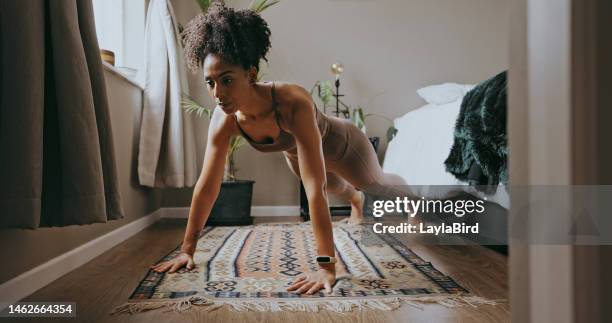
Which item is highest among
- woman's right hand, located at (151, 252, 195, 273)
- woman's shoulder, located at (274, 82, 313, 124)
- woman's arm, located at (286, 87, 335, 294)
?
woman's shoulder, located at (274, 82, 313, 124)

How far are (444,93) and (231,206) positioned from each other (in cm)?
163

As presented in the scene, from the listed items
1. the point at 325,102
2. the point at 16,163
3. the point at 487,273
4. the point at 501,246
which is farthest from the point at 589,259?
the point at 325,102

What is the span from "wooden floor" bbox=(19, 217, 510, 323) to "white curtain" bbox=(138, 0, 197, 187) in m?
0.73

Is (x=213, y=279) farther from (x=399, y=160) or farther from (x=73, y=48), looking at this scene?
(x=399, y=160)

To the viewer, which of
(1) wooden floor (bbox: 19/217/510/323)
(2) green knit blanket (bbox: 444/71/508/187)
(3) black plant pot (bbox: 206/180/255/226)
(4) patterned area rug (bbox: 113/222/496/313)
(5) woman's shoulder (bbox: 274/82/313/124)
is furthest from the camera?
(3) black plant pot (bbox: 206/180/255/226)

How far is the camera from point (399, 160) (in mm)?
2773

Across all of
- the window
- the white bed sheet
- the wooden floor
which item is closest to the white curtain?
the window

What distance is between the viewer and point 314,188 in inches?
50.3

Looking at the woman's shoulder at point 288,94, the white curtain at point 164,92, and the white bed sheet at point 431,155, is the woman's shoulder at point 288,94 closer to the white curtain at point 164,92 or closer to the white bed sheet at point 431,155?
the white bed sheet at point 431,155

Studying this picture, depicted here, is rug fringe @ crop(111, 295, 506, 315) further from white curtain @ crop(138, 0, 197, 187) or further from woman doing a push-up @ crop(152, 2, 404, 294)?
white curtain @ crop(138, 0, 197, 187)

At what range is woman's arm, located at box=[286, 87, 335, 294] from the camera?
126cm

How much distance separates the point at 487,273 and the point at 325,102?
2.02m

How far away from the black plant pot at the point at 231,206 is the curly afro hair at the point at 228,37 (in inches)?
63.9

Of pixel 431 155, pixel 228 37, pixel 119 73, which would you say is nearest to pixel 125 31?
pixel 119 73
